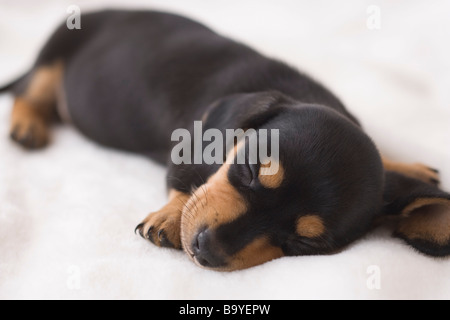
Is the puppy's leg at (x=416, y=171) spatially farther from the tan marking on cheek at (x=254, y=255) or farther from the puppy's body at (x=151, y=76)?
the tan marking on cheek at (x=254, y=255)

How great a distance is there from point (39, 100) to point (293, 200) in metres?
2.63

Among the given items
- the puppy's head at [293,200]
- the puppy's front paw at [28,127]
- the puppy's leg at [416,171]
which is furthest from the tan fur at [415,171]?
the puppy's front paw at [28,127]

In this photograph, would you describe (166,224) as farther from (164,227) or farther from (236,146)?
(236,146)

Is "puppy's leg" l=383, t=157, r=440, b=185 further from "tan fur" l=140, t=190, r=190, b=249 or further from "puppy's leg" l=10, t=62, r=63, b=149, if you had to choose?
"puppy's leg" l=10, t=62, r=63, b=149

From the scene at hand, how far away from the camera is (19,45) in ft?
19.5

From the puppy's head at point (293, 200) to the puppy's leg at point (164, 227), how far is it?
0.41 ft

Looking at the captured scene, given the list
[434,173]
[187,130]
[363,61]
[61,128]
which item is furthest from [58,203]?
[363,61]

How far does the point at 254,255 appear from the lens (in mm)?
2312

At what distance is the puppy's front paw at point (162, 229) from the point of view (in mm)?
2521

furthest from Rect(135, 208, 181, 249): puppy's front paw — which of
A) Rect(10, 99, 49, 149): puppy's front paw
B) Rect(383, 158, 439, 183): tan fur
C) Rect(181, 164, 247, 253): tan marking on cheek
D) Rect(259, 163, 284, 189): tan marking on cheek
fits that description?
Rect(10, 99, 49, 149): puppy's front paw

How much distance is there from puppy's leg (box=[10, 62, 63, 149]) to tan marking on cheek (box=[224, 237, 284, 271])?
2122 millimetres

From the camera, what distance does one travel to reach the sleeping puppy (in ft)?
7.53

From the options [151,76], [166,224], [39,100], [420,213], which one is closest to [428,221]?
[420,213]

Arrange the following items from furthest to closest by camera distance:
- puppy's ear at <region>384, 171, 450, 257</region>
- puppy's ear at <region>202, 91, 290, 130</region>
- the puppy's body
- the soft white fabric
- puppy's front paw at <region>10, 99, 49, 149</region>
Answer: puppy's front paw at <region>10, 99, 49, 149</region> < the puppy's body < puppy's ear at <region>202, 91, 290, 130</region> < puppy's ear at <region>384, 171, 450, 257</region> < the soft white fabric
